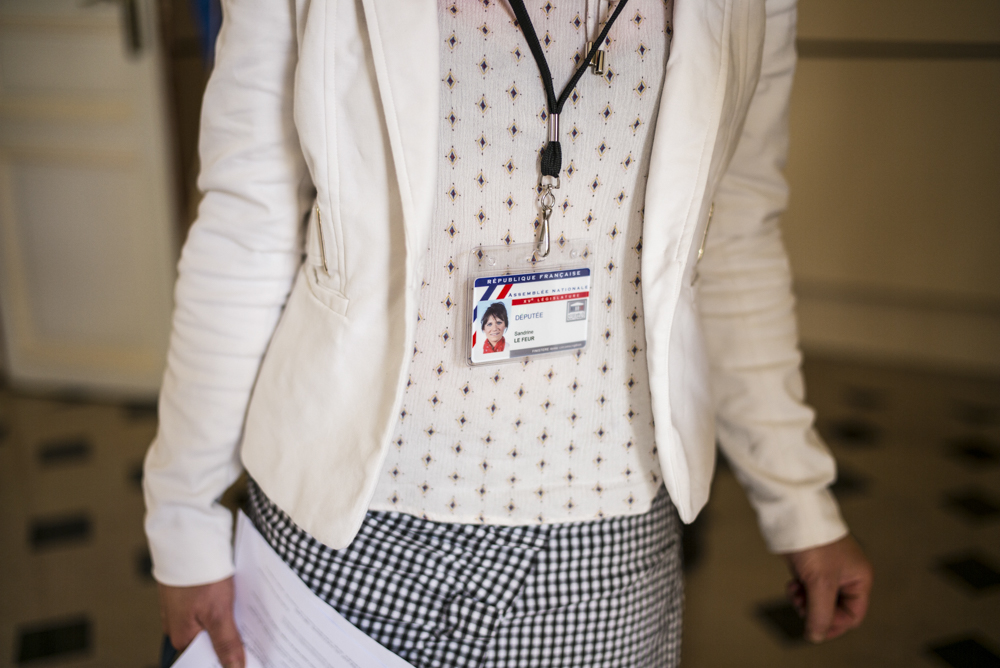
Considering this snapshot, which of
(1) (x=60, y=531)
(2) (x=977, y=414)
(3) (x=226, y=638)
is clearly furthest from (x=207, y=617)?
(2) (x=977, y=414)

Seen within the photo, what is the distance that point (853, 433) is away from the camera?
118 inches

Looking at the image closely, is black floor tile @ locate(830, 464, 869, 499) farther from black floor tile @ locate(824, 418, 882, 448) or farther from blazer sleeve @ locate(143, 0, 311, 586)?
blazer sleeve @ locate(143, 0, 311, 586)

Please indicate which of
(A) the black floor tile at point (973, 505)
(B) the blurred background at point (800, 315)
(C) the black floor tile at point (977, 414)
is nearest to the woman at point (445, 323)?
(B) the blurred background at point (800, 315)

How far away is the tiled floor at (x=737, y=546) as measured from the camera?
1.93 meters

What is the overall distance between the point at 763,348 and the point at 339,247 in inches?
18.7

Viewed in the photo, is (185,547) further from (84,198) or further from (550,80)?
(84,198)

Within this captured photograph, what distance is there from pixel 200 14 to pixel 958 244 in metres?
3.13

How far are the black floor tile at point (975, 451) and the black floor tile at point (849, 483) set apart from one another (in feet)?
1.42

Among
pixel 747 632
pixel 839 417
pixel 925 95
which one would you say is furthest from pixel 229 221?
pixel 925 95

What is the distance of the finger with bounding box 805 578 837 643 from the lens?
85cm

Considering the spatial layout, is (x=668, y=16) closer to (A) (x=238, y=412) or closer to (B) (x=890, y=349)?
(A) (x=238, y=412)

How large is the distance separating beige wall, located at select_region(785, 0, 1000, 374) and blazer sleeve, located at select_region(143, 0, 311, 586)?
3234 mm

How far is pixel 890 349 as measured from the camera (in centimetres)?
371

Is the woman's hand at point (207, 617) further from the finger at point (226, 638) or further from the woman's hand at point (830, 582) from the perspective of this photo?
the woman's hand at point (830, 582)
